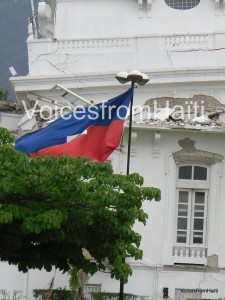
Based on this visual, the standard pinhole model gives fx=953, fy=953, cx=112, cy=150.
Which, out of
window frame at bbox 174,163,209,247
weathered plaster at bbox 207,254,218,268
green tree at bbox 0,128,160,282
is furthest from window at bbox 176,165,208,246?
green tree at bbox 0,128,160,282

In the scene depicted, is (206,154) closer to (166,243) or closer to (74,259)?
(166,243)

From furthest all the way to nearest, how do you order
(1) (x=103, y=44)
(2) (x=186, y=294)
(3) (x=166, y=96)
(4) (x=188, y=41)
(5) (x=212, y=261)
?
(1) (x=103, y=44)
(4) (x=188, y=41)
(3) (x=166, y=96)
(5) (x=212, y=261)
(2) (x=186, y=294)

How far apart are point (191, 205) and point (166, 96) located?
126 inches

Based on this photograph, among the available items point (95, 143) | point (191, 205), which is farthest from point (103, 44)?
point (95, 143)

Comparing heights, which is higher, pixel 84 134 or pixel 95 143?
pixel 84 134

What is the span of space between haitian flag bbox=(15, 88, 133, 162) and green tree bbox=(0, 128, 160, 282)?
2346 millimetres

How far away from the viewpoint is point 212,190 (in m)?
25.0

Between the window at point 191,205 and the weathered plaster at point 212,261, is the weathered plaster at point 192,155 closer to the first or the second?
the window at point 191,205

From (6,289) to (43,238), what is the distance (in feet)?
22.3

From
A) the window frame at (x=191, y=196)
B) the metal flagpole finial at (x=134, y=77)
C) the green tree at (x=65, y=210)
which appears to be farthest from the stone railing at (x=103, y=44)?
the green tree at (x=65, y=210)

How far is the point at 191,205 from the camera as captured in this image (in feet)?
82.3

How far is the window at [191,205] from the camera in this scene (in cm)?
2497

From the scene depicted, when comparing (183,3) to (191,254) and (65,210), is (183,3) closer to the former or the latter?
(191,254)

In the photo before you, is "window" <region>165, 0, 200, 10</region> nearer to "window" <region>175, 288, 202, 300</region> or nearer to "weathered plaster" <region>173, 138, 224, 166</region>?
"weathered plaster" <region>173, 138, 224, 166</region>
